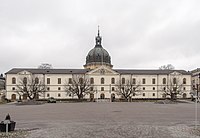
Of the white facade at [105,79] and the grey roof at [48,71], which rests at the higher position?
the grey roof at [48,71]

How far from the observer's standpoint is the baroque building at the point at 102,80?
4013 inches

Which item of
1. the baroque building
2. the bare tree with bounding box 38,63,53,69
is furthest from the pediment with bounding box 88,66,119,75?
the bare tree with bounding box 38,63,53,69

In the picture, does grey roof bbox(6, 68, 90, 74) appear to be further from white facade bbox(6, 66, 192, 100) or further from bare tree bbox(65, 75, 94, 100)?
bare tree bbox(65, 75, 94, 100)

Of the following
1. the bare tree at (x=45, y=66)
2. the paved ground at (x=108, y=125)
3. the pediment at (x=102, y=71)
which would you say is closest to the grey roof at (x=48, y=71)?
the pediment at (x=102, y=71)

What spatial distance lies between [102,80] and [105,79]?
1.17 m

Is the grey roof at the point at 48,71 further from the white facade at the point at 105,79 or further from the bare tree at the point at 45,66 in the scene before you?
the bare tree at the point at 45,66

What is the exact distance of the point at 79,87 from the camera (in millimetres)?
90375

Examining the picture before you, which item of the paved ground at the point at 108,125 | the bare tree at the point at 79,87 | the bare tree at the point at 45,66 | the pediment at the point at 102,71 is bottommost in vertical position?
the paved ground at the point at 108,125

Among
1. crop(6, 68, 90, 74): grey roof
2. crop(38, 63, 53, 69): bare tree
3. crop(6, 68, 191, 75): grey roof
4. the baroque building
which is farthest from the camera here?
crop(38, 63, 53, 69): bare tree

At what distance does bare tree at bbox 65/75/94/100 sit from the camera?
86963 millimetres

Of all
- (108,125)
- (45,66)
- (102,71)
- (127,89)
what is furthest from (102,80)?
(108,125)

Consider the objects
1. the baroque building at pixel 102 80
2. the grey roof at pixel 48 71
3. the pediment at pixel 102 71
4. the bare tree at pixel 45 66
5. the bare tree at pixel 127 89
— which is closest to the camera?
the bare tree at pixel 127 89

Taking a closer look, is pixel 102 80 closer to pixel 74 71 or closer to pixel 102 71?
pixel 102 71

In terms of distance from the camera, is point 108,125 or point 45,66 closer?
point 108,125
